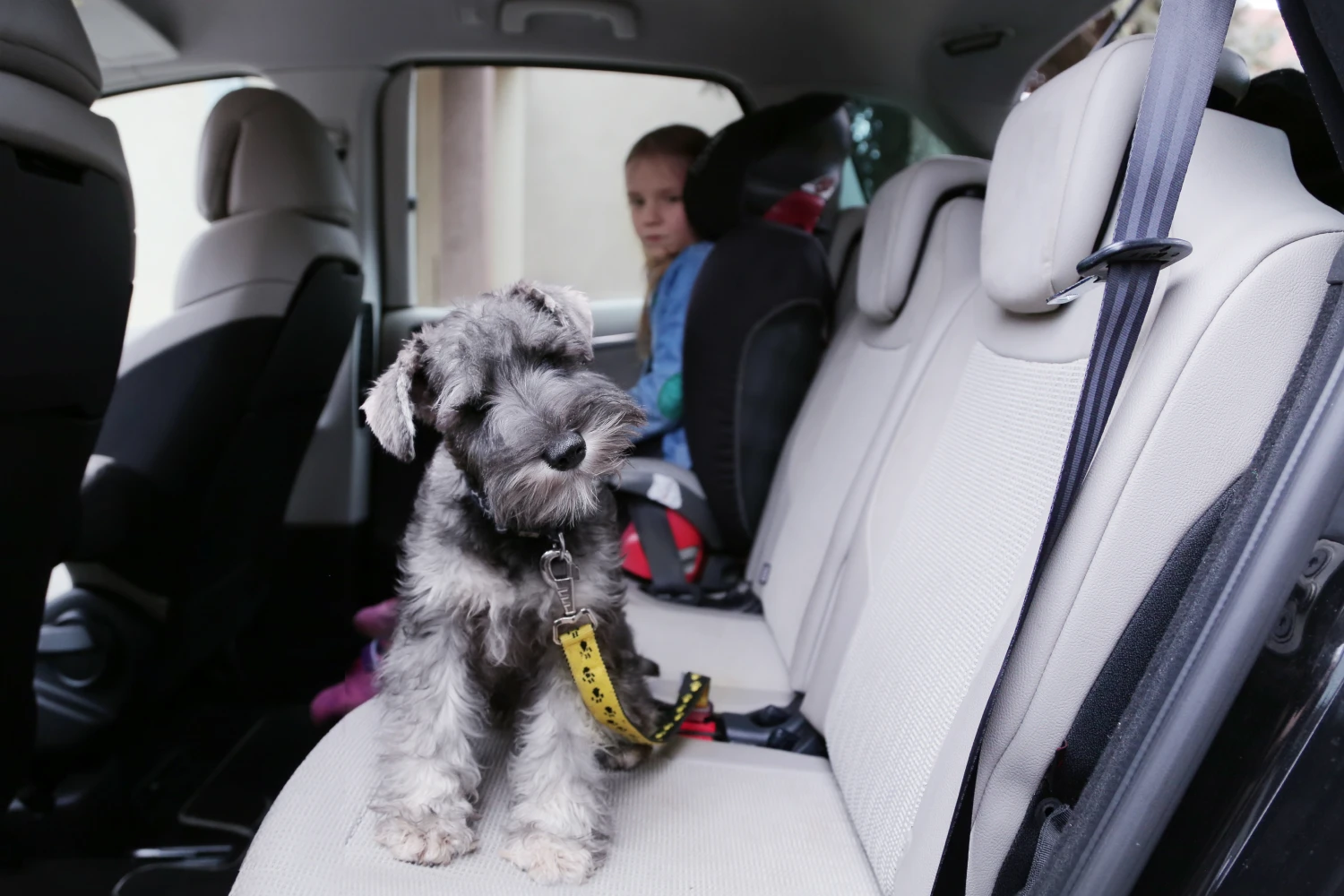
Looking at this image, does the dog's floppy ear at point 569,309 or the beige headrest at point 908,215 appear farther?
the beige headrest at point 908,215

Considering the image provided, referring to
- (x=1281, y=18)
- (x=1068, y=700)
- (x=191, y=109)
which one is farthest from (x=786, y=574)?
(x=191, y=109)

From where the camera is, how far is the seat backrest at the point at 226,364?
2918mm

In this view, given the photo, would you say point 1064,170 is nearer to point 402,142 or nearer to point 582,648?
point 582,648

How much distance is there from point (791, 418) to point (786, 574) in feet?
2.34

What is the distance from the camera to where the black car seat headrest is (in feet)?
5.46

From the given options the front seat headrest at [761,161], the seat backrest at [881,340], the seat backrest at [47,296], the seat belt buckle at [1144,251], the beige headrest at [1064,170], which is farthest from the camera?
the front seat headrest at [761,161]

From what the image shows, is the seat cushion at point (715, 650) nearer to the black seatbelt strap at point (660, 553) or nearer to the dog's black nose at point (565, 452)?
the black seatbelt strap at point (660, 553)

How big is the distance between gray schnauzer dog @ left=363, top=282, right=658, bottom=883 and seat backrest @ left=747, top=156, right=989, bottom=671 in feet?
2.72

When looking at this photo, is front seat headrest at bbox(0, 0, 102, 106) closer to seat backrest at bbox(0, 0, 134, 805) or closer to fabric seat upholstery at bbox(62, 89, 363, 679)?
seat backrest at bbox(0, 0, 134, 805)

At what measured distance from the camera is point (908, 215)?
268 cm


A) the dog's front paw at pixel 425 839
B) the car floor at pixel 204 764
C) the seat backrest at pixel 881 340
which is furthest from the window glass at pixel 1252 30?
the car floor at pixel 204 764

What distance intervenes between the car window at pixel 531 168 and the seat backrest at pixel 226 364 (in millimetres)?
786

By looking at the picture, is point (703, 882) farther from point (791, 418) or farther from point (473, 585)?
point (791, 418)

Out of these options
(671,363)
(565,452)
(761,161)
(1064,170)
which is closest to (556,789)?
(565,452)
